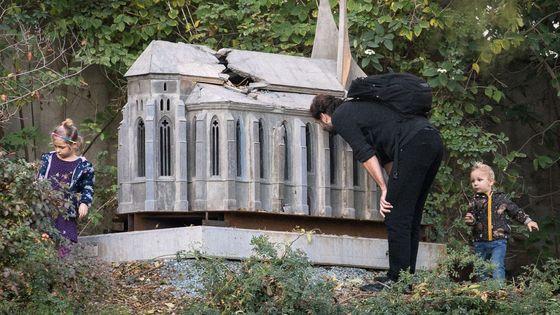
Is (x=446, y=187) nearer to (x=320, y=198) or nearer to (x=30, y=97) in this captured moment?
(x=320, y=198)

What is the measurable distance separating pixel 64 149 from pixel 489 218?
10.2ft

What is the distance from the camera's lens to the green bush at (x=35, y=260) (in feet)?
27.5

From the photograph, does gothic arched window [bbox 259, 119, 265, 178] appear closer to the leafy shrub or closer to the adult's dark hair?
the adult's dark hair

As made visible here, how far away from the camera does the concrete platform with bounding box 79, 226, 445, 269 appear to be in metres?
10.6

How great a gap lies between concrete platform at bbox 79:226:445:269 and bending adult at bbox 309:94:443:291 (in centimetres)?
79

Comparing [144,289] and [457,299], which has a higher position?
[144,289]

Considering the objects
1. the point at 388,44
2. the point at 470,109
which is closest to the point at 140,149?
the point at 388,44

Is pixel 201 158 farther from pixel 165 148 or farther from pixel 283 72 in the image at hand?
pixel 283 72

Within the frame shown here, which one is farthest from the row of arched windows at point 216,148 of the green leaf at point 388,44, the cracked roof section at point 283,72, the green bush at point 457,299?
the green bush at point 457,299

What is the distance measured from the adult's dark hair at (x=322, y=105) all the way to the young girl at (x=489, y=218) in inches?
45.3

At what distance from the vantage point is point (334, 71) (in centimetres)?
1206

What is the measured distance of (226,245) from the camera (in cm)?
1062

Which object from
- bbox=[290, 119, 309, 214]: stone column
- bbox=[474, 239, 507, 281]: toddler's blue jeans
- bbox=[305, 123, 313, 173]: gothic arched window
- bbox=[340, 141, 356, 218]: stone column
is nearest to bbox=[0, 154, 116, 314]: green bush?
bbox=[290, 119, 309, 214]: stone column

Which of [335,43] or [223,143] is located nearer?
[223,143]
